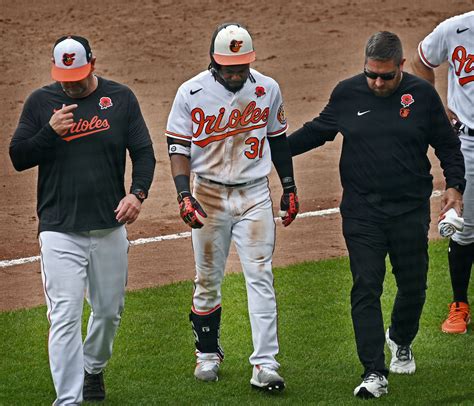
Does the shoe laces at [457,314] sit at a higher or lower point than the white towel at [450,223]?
lower

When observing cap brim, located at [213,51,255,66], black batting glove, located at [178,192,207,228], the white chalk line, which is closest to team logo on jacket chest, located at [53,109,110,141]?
black batting glove, located at [178,192,207,228]

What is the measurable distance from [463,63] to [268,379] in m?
2.65

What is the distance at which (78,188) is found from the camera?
7.29 meters

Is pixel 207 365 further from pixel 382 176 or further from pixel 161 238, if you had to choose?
pixel 161 238

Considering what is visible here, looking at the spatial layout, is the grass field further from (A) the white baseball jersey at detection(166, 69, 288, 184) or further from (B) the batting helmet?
(B) the batting helmet

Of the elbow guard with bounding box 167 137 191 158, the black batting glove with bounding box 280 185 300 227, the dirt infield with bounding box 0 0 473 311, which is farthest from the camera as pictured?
the dirt infield with bounding box 0 0 473 311

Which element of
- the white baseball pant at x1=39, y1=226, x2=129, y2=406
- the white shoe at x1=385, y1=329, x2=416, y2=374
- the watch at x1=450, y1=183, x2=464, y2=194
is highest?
the watch at x1=450, y1=183, x2=464, y2=194

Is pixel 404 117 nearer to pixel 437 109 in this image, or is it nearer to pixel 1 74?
pixel 437 109

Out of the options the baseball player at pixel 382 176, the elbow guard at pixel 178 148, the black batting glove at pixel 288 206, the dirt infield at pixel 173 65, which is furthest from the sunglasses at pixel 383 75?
the dirt infield at pixel 173 65

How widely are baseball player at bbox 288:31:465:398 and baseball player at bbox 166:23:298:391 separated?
0.47m

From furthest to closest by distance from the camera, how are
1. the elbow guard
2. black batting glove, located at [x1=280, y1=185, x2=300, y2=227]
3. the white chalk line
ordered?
the white chalk line, black batting glove, located at [x1=280, y1=185, x2=300, y2=227], the elbow guard

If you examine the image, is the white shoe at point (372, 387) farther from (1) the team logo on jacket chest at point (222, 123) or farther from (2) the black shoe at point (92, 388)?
(1) the team logo on jacket chest at point (222, 123)

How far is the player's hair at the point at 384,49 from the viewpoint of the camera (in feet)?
24.4

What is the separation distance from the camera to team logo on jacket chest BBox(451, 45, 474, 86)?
8.80m
